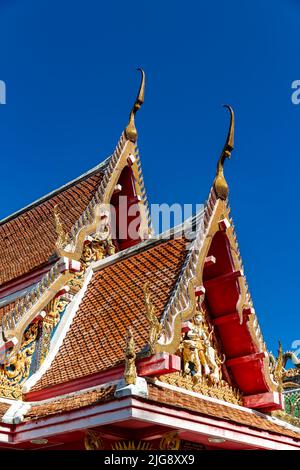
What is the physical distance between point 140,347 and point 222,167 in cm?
283

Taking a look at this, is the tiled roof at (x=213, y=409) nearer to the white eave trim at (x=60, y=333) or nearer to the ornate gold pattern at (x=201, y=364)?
the ornate gold pattern at (x=201, y=364)

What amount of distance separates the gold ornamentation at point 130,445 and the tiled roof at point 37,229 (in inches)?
153

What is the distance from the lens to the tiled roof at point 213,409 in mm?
6613

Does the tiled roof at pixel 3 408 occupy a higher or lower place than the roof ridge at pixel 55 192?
lower

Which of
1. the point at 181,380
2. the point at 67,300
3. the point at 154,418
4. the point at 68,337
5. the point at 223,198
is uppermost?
the point at 223,198

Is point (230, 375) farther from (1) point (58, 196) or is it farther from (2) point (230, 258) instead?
(1) point (58, 196)

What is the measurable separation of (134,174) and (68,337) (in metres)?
3.77

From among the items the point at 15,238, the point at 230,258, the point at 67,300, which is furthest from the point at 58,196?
the point at 230,258

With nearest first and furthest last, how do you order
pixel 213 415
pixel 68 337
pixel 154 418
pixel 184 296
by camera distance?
pixel 154 418 → pixel 213 415 → pixel 184 296 → pixel 68 337

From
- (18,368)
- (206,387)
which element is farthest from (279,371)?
(18,368)

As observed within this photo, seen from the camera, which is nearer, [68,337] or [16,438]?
[16,438]

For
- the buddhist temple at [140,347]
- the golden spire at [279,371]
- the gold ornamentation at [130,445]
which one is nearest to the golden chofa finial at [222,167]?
the buddhist temple at [140,347]

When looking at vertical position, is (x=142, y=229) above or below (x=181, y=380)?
above

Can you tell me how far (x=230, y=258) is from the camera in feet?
27.8
